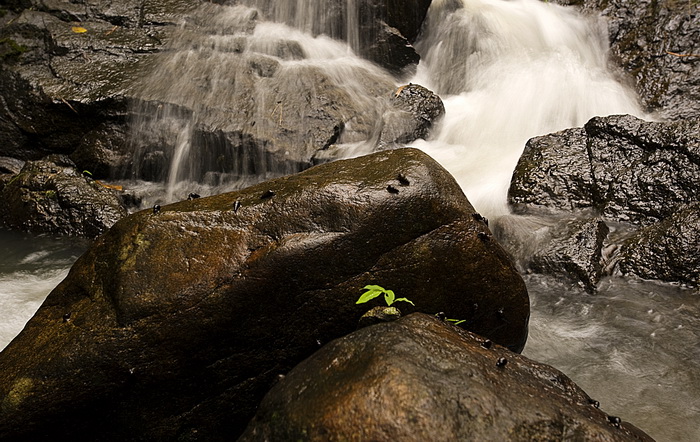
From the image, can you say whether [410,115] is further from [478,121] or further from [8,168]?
[8,168]

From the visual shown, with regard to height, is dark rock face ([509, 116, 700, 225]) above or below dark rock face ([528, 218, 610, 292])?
above

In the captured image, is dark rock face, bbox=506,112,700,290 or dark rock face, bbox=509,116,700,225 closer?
dark rock face, bbox=506,112,700,290

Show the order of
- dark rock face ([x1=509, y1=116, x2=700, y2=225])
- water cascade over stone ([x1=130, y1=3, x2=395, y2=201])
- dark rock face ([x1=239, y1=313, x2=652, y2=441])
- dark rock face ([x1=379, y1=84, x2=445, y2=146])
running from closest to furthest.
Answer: dark rock face ([x1=239, y1=313, x2=652, y2=441]) < dark rock face ([x1=509, y1=116, x2=700, y2=225]) < water cascade over stone ([x1=130, y1=3, x2=395, y2=201]) < dark rock face ([x1=379, y1=84, x2=445, y2=146])

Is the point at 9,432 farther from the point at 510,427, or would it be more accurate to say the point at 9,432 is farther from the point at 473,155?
the point at 473,155

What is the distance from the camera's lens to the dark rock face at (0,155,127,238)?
7.40 meters

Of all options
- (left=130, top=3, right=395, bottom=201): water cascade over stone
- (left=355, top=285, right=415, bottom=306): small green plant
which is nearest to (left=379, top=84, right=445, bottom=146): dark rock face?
(left=130, top=3, right=395, bottom=201): water cascade over stone

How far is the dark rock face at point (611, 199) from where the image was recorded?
603 cm

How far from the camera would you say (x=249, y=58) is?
952 centimetres

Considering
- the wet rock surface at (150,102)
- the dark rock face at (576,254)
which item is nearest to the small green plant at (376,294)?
the dark rock face at (576,254)

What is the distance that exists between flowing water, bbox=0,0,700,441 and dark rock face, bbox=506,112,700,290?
29cm

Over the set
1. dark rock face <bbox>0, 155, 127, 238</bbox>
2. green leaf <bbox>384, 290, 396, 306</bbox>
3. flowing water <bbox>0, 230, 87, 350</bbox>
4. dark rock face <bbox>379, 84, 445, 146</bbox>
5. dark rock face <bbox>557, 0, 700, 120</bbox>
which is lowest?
flowing water <bbox>0, 230, 87, 350</bbox>

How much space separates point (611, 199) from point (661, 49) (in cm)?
483

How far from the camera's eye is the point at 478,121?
9781 millimetres

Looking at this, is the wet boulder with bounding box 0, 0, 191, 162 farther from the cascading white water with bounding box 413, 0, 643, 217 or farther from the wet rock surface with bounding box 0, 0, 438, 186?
the cascading white water with bounding box 413, 0, 643, 217
